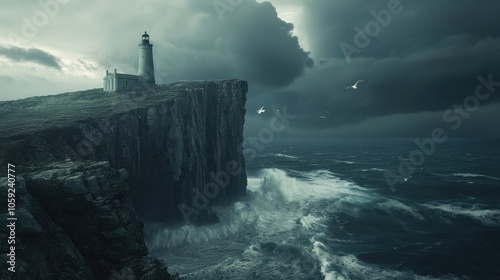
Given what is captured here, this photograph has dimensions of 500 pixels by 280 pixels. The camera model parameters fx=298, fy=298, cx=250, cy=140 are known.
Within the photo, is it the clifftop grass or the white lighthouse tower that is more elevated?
the white lighthouse tower

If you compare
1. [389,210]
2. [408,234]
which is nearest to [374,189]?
[389,210]

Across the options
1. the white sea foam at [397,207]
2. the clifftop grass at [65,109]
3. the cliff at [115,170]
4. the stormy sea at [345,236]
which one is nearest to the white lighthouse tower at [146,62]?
the clifftop grass at [65,109]

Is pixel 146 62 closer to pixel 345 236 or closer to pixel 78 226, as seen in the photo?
pixel 78 226

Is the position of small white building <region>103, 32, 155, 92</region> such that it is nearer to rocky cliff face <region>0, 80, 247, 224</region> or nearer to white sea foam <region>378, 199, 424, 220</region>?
rocky cliff face <region>0, 80, 247, 224</region>

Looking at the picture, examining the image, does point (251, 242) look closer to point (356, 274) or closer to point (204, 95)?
point (356, 274)

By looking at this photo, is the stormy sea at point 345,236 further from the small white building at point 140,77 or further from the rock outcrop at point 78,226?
the small white building at point 140,77

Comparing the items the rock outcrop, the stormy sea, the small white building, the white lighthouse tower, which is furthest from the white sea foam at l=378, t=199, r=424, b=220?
the white lighthouse tower
